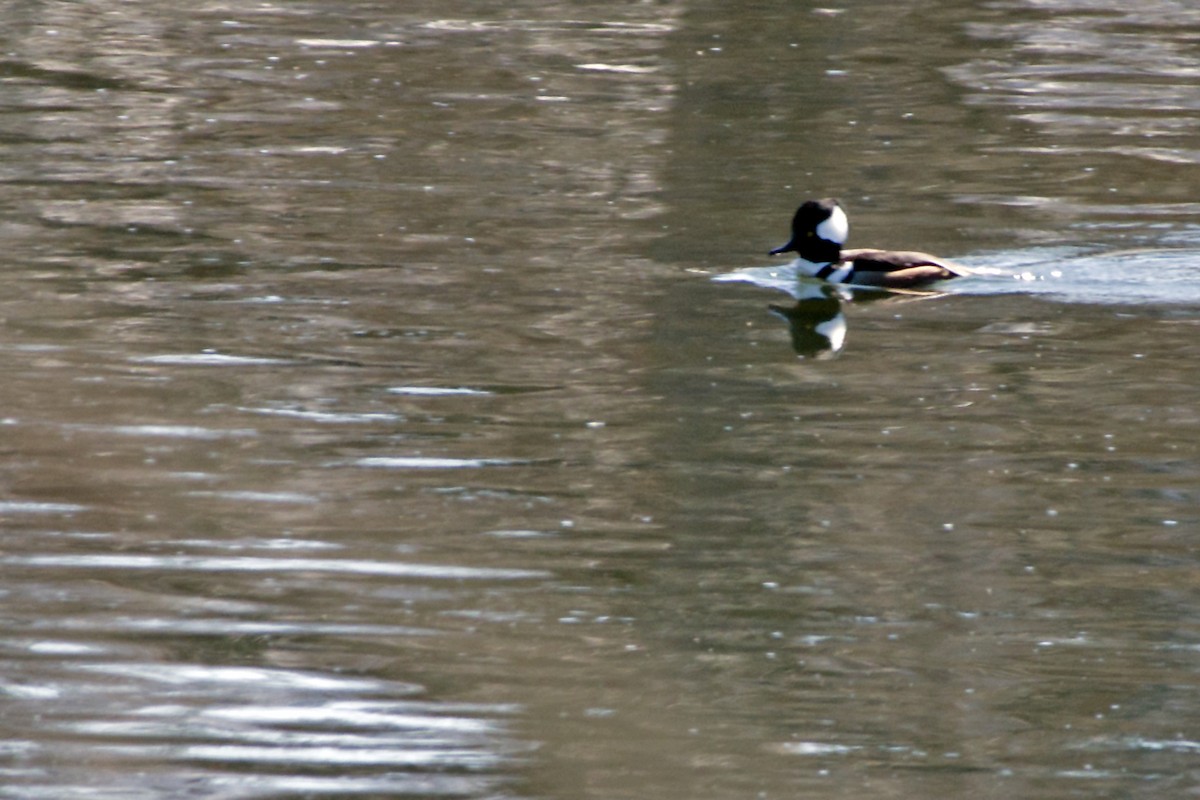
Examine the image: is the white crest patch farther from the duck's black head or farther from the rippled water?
the rippled water

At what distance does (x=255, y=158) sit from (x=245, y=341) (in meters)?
4.04

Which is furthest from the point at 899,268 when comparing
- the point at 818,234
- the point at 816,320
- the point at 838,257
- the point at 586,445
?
the point at 586,445

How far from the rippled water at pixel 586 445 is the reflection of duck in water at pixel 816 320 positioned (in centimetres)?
3

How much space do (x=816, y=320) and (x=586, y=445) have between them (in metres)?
2.63

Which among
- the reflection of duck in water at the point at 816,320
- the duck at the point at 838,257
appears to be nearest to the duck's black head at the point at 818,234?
the duck at the point at 838,257

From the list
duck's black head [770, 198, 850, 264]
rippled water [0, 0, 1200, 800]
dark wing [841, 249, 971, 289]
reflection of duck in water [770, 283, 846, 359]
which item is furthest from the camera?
duck's black head [770, 198, 850, 264]

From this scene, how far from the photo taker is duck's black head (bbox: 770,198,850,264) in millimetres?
10977

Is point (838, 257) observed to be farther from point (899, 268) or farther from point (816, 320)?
point (816, 320)

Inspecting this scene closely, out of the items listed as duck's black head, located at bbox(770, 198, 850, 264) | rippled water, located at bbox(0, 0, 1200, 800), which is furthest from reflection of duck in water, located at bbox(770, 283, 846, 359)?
duck's black head, located at bbox(770, 198, 850, 264)

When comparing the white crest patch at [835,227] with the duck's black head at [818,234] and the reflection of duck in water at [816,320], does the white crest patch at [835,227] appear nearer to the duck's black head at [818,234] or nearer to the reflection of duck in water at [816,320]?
the duck's black head at [818,234]

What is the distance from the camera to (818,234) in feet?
36.2

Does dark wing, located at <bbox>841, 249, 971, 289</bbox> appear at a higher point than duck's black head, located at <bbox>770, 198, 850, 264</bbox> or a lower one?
lower

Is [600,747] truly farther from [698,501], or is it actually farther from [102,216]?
[102,216]

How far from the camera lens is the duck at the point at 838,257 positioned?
10859mm
